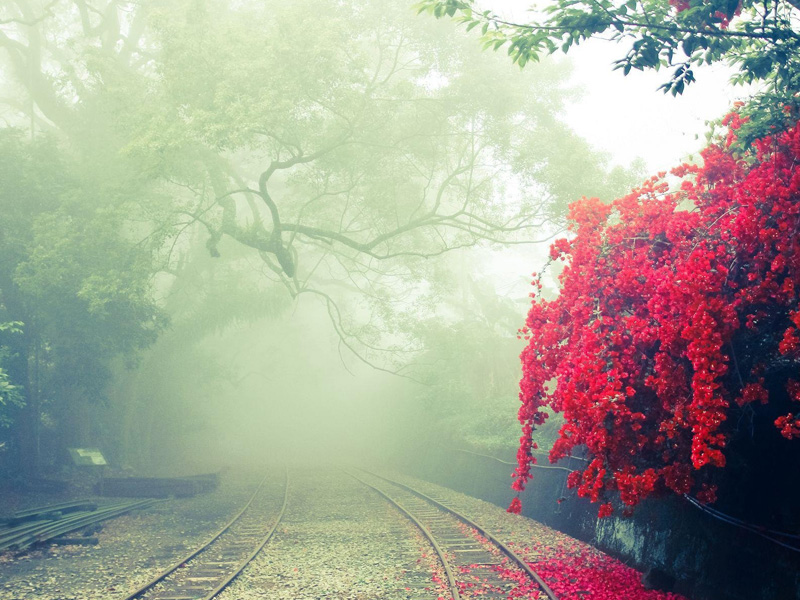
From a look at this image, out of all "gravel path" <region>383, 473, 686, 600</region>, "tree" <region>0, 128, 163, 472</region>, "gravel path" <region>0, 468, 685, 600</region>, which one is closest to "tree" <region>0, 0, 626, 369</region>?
"tree" <region>0, 128, 163, 472</region>

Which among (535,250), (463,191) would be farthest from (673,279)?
(535,250)

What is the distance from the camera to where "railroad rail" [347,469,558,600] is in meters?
8.15

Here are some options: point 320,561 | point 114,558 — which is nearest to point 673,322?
point 320,561

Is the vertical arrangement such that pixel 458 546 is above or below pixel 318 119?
below

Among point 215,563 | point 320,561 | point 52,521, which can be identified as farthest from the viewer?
point 52,521

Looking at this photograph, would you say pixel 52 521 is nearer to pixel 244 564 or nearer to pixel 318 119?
pixel 244 564

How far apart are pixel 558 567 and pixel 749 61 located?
6.86 m

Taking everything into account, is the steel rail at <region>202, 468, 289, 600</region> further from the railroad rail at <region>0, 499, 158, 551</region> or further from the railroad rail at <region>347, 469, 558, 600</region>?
the railroad rail at <region>0, 499, 158, 551</region>

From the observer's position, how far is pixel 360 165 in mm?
17094

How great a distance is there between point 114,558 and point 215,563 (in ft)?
5.45

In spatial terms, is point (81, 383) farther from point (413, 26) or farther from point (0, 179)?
point (413, 26)

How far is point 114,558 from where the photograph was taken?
9.64 metres

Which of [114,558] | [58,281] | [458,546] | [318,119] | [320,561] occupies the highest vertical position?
[318,119]

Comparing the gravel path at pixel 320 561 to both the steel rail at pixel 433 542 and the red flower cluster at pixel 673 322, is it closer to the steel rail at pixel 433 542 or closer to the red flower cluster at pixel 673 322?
the steel rail at pixel 433 542
